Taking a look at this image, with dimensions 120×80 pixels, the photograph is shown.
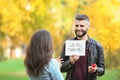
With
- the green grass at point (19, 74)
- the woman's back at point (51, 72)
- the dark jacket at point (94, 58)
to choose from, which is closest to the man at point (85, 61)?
the dark jacket at point (94, 58)

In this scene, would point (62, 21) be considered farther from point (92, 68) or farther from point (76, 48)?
point (92, 68)

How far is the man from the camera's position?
25.0ft

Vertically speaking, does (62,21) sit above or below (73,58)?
above

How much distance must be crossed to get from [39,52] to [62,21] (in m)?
37.0

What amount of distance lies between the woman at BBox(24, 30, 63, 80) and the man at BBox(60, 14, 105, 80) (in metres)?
0.82

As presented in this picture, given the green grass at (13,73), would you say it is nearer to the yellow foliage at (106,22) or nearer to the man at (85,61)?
the yellow foliage at (106,22)

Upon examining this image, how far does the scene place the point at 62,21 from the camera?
43688mm

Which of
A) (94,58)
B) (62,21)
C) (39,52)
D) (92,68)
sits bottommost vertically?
(92,68)

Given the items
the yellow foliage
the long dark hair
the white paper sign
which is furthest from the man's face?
the yellow foliage

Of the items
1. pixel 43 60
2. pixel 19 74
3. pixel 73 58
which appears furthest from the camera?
pixel 19 74

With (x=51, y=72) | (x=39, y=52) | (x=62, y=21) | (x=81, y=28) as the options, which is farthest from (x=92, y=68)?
(x=62, y=21)

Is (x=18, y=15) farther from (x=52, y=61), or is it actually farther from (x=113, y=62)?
(x=52, y=61)

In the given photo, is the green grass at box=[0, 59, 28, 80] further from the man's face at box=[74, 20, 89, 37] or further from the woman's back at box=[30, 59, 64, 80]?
the woman's back at box=[30, 59, 64, 80]

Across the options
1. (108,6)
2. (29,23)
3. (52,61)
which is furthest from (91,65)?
(29,23)
